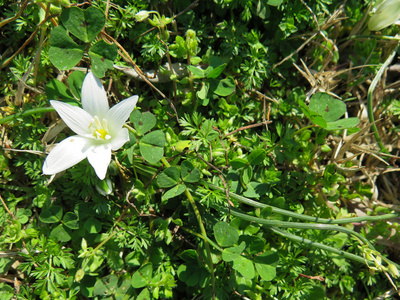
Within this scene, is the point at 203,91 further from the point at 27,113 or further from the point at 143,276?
the point at 143,276

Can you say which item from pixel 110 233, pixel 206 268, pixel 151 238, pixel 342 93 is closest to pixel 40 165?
pixel 110 233

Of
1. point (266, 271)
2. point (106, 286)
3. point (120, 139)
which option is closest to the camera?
point (120, 139)

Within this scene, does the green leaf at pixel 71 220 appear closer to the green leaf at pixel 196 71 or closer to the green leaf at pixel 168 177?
the green leaf at pixel 168 177

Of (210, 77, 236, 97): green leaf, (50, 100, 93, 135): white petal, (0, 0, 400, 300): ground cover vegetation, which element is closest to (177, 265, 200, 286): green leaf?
(0, 0, 400, 300): ground cover vegetation

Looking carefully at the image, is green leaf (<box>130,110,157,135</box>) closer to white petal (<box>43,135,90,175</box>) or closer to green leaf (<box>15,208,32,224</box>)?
white petal (<box>43,135,90,175</box>)

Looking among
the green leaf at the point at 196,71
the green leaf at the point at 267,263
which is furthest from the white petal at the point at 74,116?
the green leaf at the point at 267,263

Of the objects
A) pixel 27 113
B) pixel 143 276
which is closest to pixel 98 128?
pixel 27 113
